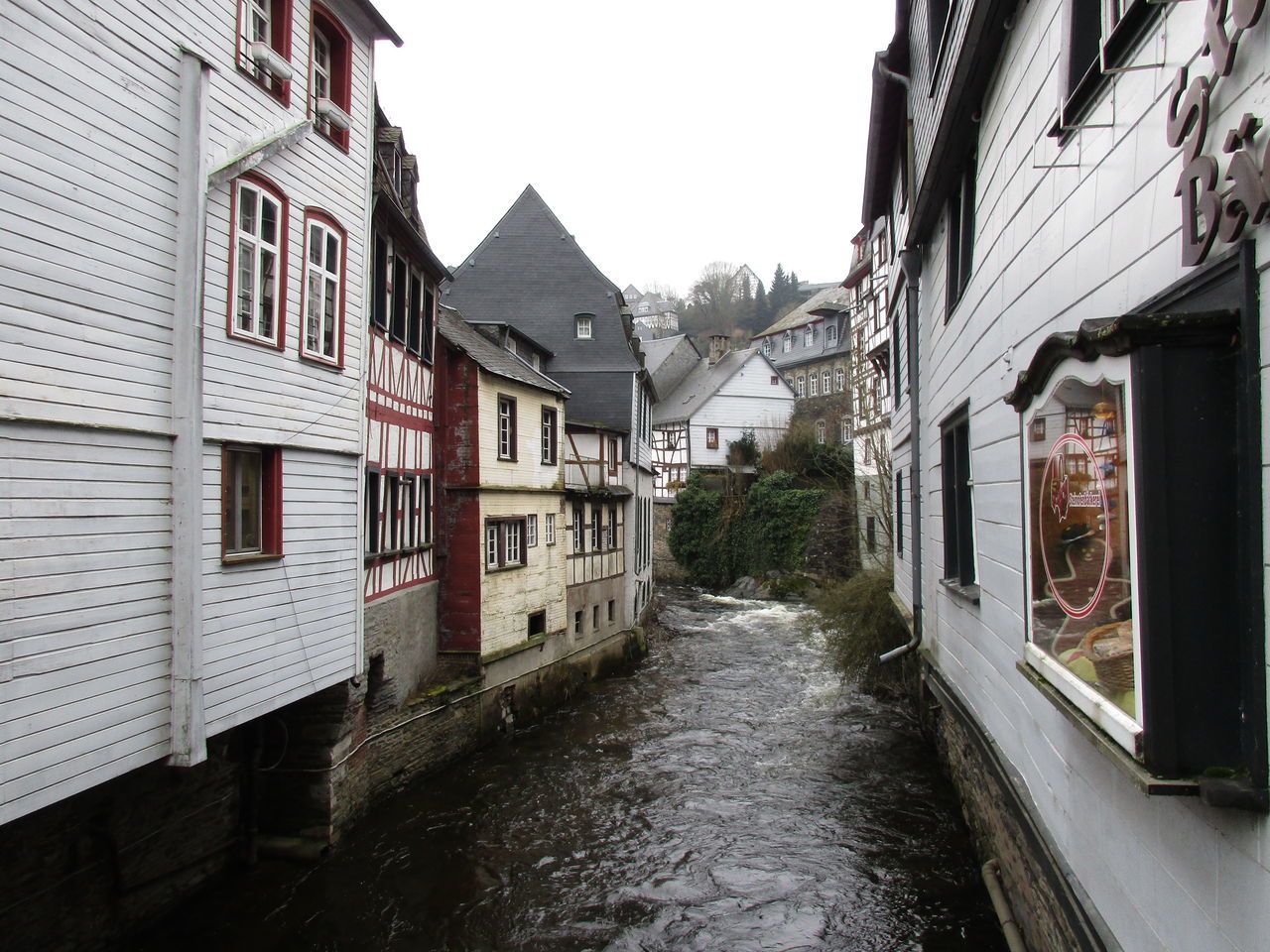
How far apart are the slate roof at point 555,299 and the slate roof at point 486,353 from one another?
5.92m

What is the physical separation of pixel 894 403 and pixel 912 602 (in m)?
4.71

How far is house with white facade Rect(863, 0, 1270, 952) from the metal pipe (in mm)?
55

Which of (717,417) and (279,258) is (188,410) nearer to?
(279,258)

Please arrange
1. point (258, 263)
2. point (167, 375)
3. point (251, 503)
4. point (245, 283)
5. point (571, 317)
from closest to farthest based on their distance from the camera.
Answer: point (167, 375), point (245, 283), point (258, 263), point (251, 503), point (571, 317)

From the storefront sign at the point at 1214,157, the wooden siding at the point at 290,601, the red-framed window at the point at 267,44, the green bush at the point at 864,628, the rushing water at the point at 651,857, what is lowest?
the rushing water at the point at 651,857

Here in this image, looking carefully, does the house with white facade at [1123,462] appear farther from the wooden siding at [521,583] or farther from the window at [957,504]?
the wooden siding at [521,583]

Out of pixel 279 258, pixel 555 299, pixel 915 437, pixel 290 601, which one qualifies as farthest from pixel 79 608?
pixel 555 299

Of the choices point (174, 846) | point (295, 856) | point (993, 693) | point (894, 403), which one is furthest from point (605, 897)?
point (894, 403)

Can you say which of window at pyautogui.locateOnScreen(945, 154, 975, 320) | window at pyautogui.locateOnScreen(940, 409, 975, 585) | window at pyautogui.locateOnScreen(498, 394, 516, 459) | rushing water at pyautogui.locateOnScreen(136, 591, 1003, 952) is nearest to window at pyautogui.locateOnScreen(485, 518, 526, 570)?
window at pyautogui.locateOnScreen(498, 394, 516, 459)

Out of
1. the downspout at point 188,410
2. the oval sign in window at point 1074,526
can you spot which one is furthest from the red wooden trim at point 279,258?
the oval sign in window at point 1074,526

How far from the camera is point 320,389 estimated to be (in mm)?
8867

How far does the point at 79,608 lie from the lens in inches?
238

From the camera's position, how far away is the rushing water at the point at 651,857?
26.2 feet

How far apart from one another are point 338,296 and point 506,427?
6.30m
